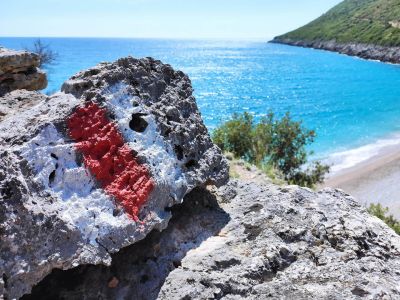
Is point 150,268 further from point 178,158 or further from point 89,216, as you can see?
point 178,158

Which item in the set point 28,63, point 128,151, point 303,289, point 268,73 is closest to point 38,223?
point 128,151

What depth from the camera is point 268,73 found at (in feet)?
335

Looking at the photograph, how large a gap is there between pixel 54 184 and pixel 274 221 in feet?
8.64

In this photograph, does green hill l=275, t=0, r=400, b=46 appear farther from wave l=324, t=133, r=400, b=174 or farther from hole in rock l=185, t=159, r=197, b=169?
hole in rock l=185, t=159, r=197, b=169

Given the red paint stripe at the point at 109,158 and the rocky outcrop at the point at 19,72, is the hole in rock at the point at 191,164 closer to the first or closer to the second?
the red paint stripe at the point at 109,158

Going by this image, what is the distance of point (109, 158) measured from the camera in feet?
16.9

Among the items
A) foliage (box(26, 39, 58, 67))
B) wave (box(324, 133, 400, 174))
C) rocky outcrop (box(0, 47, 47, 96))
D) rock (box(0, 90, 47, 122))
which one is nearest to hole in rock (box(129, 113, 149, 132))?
rock (box(0, 90, 47, 122))

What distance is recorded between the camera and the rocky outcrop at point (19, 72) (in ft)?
28.9

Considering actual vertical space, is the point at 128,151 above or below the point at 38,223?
above

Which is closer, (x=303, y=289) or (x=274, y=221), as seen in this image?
(x=303, y=289)

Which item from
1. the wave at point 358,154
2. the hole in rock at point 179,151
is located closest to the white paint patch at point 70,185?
the hole in rock at point 179,151

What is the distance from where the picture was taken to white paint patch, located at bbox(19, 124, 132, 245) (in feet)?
14.9

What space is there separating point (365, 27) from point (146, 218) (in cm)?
14738

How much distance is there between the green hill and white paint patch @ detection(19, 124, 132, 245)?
365ft
